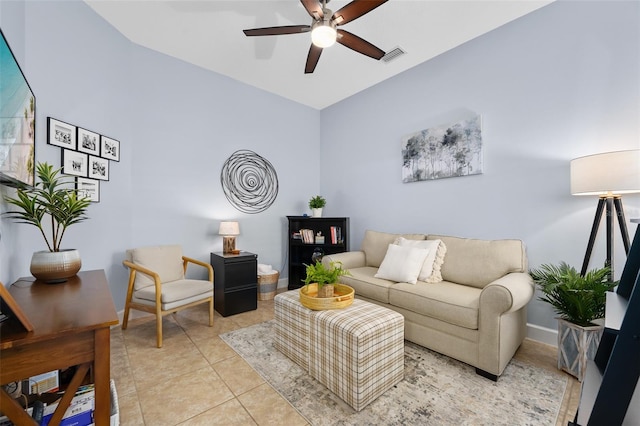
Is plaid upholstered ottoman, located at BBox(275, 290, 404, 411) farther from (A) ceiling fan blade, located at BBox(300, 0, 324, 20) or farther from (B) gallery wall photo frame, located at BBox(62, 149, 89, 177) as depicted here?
(B) gallery wall photo frame, located at BBox(62, 149, 89, 177)

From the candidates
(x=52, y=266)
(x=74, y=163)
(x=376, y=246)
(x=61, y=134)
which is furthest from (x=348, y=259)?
(x=61, y=134)

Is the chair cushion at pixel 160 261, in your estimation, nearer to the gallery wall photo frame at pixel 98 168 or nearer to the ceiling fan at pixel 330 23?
the gallery wall photo frame at pixel 98 168

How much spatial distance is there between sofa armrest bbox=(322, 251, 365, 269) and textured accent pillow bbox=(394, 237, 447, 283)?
2.31 ft

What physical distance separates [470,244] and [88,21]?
4.00 meters

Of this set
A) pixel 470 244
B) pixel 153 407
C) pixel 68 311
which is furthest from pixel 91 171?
pixel 470 244

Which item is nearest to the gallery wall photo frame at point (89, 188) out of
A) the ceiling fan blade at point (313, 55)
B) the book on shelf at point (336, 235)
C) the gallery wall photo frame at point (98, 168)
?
the gallery wall photo frame at point (98, 168)

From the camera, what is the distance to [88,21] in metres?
2.35

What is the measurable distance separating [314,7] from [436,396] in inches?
103

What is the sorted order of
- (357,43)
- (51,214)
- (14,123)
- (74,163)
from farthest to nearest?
(74,163) → (357,43) → (51,214) → (14,123)

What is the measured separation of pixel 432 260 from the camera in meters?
2.55

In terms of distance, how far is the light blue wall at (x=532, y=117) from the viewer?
2037 mm

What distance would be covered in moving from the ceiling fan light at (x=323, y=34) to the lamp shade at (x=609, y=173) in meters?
1.98

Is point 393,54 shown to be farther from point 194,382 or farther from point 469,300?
point 194,382

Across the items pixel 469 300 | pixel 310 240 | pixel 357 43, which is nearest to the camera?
pixel 469 300
